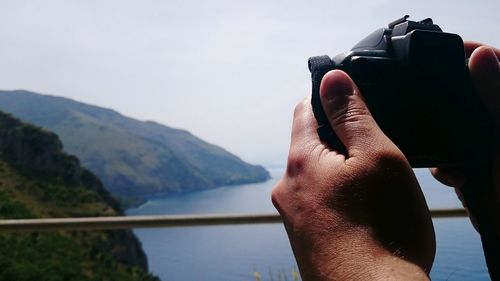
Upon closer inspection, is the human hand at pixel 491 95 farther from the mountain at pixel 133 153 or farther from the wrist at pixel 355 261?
the mountain at pixel 133 153

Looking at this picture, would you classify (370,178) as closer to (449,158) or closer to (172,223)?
(449,158)

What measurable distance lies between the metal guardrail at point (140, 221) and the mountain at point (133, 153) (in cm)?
6672

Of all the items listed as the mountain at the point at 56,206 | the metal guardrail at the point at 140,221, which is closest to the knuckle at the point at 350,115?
the metal guardrail at the point at 140,221

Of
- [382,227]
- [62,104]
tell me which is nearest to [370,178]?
[382,227]

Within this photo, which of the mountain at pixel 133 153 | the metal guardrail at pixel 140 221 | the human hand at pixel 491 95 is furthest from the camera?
the mountain at pixel 133 153

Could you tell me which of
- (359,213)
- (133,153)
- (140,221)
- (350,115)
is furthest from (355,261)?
(133,153)

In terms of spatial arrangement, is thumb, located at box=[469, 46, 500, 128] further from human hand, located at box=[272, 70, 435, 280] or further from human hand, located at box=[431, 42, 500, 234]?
human hand, located at box=[272, 70, 435, 280]

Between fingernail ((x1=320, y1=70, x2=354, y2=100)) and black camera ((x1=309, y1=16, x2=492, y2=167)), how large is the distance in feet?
0.16

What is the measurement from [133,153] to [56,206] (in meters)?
52.7

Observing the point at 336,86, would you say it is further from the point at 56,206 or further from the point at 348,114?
the point at 56,206

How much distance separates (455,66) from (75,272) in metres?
22.2

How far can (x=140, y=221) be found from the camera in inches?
67.6

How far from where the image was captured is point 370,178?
46cm

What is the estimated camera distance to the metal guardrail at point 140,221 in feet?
5.54
